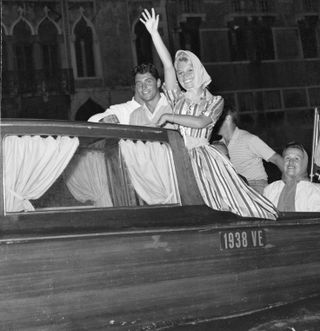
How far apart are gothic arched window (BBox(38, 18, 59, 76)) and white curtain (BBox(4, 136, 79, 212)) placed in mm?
20098

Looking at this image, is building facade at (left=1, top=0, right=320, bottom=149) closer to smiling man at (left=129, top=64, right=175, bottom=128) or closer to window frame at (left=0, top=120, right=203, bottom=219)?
smiling man at (left=129, top=64, right=175, bottom=128)

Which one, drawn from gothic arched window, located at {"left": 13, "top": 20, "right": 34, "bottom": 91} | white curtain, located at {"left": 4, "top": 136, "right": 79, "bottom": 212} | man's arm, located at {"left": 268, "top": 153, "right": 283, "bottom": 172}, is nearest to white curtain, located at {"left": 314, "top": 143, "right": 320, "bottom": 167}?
man's arm, located at {"left": 268, "top": 153, "right": 283, "bottom": 172}

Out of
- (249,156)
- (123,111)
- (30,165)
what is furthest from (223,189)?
(249,156)

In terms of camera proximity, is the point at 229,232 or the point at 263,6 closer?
the point at 229,232

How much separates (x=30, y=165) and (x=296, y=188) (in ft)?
8.26

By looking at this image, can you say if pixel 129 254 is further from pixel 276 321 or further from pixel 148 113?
pixel 148 113

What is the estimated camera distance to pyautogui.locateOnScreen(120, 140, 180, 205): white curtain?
138 inches

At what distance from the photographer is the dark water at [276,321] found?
326cm

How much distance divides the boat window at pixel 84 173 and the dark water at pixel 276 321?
0.74 meters

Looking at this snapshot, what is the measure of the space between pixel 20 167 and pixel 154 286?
91 cm

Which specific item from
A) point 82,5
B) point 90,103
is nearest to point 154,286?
point 90,103

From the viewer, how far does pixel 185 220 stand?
3396mm

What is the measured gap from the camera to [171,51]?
23.5 m

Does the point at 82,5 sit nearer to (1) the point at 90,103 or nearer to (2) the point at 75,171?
(1) the point at 90,103
